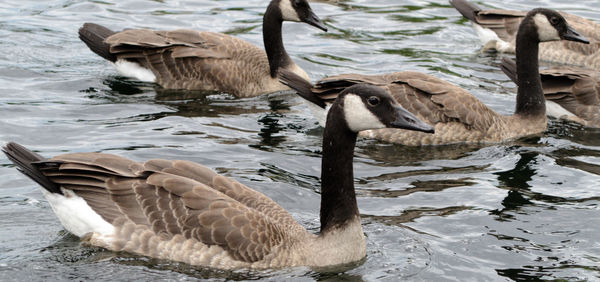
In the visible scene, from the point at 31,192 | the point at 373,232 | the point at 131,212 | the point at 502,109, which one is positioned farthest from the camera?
the point at 502,109

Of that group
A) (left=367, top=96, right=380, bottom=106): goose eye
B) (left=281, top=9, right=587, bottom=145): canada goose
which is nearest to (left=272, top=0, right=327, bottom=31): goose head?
(left=281, top=9, right=587, bottom=145): canada goose

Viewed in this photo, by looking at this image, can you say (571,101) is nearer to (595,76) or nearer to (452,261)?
(595,76)

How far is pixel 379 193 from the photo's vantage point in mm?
9805

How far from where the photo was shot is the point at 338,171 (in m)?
7.92

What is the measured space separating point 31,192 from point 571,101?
25.8 feet

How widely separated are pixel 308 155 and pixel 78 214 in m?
3.73

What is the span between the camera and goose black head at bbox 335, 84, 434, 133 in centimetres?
778

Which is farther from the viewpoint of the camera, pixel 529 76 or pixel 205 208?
pixel 529 76

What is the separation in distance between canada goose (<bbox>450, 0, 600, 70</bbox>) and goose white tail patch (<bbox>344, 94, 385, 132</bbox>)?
969 cm

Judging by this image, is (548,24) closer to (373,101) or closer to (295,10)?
(295,10)

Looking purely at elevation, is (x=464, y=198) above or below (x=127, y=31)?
below

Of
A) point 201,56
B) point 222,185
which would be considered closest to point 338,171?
point 222,185

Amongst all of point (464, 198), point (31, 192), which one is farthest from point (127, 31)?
point (464, 198)

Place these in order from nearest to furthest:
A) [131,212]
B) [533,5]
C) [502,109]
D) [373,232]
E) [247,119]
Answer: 1. [131,212]
2. [373,232]
3. [247,119]
4. [502,109]
5. [533,5]
